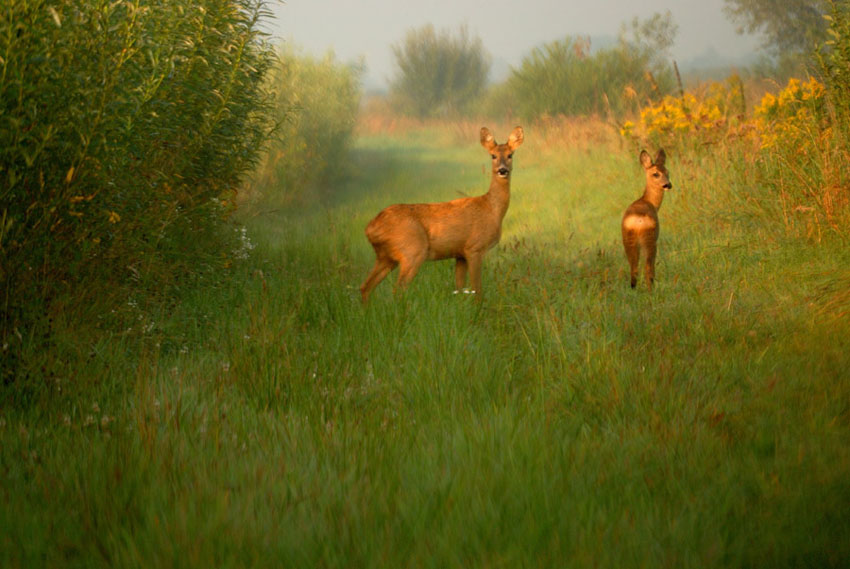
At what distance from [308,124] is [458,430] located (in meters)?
14.7

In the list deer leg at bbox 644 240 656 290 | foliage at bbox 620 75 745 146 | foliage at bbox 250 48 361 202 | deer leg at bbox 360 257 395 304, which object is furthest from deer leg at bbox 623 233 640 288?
foliage at bbox 250 48 361 202

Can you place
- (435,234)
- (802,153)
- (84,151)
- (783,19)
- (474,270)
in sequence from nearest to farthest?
1. (84,151)
2. (435,234)
3. (474,270)
4. (802,153)
5. (783,19)

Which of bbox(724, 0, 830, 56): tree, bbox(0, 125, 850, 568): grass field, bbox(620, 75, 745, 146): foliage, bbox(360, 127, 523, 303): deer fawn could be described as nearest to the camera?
bbox(0, 125, 850, 568): grass field

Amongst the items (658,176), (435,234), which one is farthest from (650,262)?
(435,234)

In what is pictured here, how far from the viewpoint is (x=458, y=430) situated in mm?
3561

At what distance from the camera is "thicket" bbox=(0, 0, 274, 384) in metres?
4.09

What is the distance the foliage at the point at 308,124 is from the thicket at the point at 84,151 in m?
7.19

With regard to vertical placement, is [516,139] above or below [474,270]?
above

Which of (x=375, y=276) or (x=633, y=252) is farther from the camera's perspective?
(x=633, y=252)

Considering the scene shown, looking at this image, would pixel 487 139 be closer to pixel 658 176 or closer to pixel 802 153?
pixel 658 176

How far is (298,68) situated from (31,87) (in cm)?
1663

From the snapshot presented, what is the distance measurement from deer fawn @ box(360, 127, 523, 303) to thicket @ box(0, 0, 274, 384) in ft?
5.39

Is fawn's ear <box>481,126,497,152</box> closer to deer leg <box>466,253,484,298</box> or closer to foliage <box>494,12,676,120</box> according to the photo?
deer leg <box>466,253,484,298</box>

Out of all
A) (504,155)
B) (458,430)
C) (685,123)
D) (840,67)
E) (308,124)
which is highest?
(308,124)
